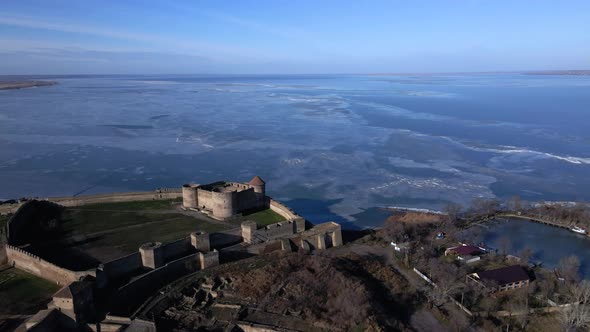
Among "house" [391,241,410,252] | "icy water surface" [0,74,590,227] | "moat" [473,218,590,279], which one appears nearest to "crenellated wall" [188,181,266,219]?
"icy water surface" [0,74,590,227]

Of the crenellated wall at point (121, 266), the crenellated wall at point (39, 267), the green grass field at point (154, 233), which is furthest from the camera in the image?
the green grass field at point (154, 233)

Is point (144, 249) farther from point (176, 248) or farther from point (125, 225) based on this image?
point (125, 225)

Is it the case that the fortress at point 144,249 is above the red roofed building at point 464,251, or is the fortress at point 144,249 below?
above

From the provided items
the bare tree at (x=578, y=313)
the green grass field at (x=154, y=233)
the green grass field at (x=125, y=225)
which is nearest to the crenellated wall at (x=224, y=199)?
the green grass field at (x=125, y=225)

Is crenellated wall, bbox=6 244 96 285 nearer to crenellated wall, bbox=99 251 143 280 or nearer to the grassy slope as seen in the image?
crenellated wall, bbox=99 251 143 280

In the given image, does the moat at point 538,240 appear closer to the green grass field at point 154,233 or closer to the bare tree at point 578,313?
the bare tree at point 578,313

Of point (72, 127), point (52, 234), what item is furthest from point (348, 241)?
point (72, 127)
